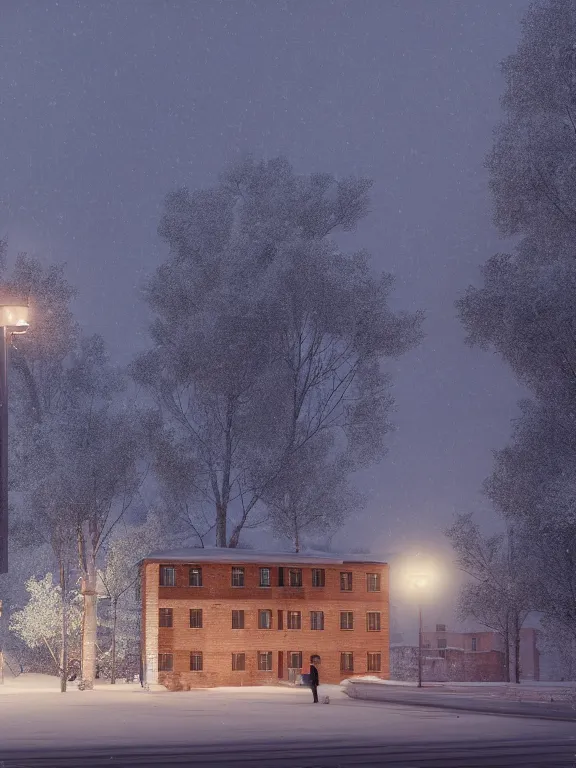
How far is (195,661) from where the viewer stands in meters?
51.3

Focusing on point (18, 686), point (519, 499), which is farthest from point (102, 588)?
point (519, 499)

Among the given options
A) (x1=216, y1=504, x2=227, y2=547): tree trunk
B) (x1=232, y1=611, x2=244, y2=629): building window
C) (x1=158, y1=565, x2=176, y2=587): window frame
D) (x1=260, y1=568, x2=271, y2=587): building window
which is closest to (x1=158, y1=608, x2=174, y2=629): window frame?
(x1=158, y1=565, x2=176, y2=587): window frame

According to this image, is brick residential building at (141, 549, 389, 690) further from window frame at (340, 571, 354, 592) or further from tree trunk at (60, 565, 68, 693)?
tree trunk at (60, 565, 68, 693)

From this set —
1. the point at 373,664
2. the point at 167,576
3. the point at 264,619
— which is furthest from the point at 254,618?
the point at 373,664

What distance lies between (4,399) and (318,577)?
33.6m

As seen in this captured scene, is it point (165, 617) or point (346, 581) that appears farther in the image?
point (346, 581)

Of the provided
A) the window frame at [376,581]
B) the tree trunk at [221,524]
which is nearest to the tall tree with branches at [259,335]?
the tree trunk at [221,524]

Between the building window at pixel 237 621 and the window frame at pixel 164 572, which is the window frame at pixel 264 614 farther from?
the window frame at pixel 164 572

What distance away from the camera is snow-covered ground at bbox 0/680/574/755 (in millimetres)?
22047

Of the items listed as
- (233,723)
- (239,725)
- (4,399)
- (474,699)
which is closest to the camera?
(4,399)

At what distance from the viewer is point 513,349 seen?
29562 mm

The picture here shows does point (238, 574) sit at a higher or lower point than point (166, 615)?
higher

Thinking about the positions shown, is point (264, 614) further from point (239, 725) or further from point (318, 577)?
point (239, 725)

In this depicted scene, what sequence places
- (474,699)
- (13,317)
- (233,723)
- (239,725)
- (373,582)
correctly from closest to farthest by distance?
(13,317), (239,725), (233,723), (474,699), (373,582)
